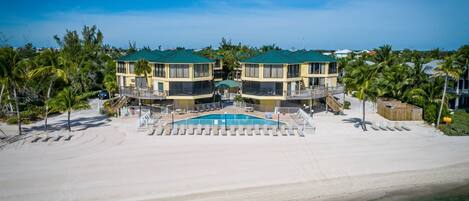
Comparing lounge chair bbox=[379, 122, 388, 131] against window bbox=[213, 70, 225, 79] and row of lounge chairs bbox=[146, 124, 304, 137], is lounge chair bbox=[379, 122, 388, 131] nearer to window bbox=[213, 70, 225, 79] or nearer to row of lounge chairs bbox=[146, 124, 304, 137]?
row of lounge chairs bbox=[146, 124, 304, 137]

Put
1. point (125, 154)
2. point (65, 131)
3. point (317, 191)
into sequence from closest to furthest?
point (317, 191), point (125, 154), point (65, 131)

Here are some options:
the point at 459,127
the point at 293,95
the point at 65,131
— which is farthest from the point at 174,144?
the point at 459,127

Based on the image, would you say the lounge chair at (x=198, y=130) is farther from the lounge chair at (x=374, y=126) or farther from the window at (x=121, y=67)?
the window at (x=121, y=67)

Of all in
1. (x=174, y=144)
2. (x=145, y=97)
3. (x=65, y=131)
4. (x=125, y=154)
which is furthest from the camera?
(x=145, y=97)

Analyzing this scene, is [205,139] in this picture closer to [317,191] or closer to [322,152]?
[322,152]

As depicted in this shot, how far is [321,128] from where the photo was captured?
33625 millimetres

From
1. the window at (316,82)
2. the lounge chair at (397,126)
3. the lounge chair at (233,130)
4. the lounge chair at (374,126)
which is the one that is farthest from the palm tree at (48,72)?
the lounge chair at (397,126)

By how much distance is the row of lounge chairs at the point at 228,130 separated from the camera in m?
31.2

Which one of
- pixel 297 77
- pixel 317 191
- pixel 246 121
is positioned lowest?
pixel 317 191

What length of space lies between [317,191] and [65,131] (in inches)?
939

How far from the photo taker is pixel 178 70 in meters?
40.3

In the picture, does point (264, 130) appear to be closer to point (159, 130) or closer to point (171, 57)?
point (159, 130)

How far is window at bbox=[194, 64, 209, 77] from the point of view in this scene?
40.8 m

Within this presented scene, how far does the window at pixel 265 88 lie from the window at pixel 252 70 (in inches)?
39.0
